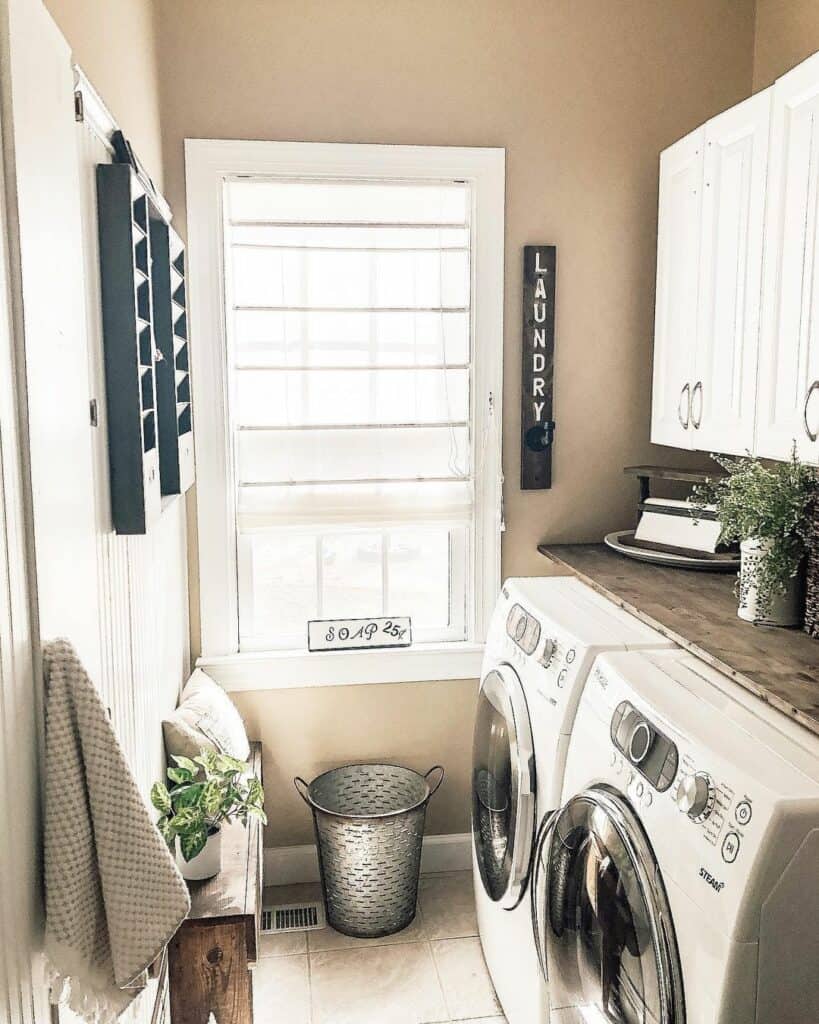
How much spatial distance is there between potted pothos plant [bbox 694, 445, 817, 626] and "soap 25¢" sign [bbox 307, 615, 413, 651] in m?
1.15

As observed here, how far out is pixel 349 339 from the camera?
9.27 feet

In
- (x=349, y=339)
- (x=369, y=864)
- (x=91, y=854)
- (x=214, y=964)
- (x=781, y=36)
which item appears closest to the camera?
(x=91, y=854)

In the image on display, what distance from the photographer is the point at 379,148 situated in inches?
107

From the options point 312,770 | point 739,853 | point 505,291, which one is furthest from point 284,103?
point 739,853

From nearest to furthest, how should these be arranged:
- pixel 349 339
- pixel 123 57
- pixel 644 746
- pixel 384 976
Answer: pixel 644 746, pixel 123 57, pixel 384 976, pixel 349 339

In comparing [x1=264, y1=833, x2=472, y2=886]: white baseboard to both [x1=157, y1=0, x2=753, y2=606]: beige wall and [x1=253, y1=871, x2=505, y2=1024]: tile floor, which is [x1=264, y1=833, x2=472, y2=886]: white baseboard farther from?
[x1=157, y1=0, x2=753, y2=606]: beige wall

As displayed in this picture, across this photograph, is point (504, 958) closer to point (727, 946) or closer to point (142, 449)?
point (727, 946)

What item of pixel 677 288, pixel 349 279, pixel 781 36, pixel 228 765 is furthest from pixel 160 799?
pixel 781 36

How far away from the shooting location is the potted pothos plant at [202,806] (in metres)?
1.91

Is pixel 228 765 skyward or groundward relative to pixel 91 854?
groundward

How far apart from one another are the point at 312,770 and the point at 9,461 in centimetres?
210

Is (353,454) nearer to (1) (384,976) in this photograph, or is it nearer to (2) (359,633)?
(2) (359,633)

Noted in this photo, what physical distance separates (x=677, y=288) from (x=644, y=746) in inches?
60.1

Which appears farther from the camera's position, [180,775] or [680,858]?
[180,775]
